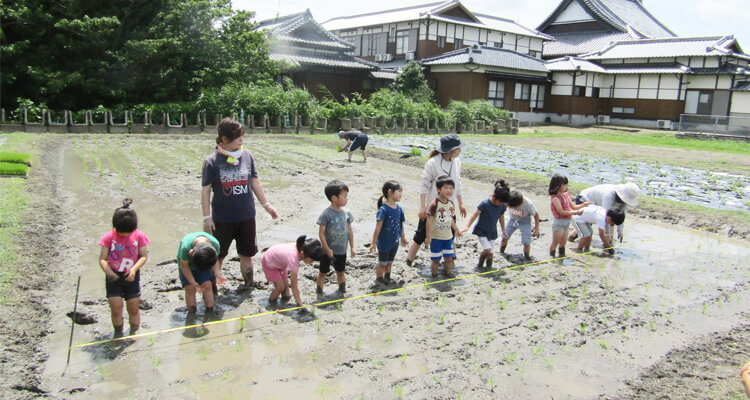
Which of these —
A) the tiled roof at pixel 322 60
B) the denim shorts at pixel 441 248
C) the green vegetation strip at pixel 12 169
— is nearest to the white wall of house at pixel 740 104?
the tiled roof at pixel 322 60

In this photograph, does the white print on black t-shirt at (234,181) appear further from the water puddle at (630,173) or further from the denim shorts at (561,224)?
the water puddle at (630,173)

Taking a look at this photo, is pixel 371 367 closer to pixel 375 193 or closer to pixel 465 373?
pixel 465 373

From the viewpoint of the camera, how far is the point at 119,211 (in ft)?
13.4

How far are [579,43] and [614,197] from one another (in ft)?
131

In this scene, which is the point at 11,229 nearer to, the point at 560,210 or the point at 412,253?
the point at 412,253

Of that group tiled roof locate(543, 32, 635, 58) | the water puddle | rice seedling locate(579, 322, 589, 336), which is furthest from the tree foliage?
tiled roof locate(543, 32, 635, 58)

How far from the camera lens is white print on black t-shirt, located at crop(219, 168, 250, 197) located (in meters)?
5.04

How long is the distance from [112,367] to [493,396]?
2.82 m

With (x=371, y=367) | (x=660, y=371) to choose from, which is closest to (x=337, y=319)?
(x=371, y=367)

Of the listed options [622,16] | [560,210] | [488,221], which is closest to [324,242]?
[488,221]

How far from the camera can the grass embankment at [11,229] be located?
5.02m

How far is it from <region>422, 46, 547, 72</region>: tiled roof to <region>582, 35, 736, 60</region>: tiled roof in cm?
526

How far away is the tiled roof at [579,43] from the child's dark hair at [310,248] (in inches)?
1638

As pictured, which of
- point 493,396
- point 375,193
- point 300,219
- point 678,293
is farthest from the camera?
point 375,193
